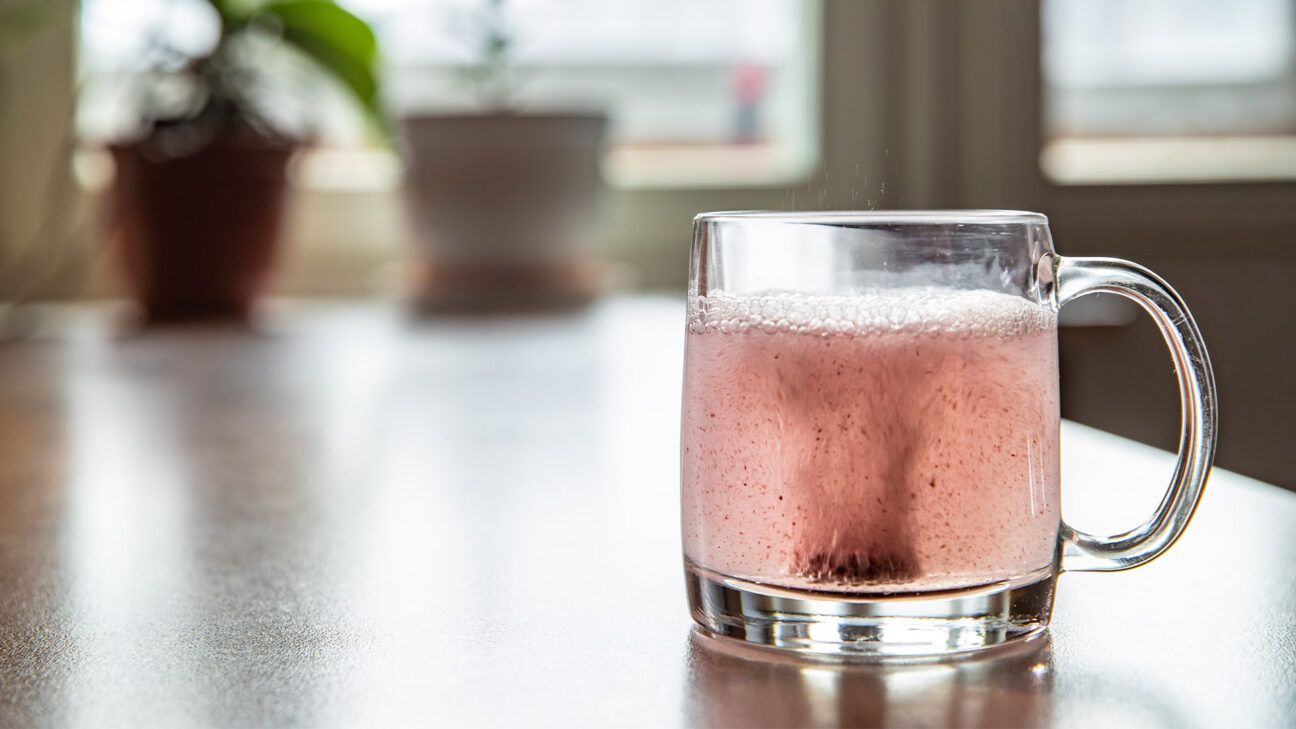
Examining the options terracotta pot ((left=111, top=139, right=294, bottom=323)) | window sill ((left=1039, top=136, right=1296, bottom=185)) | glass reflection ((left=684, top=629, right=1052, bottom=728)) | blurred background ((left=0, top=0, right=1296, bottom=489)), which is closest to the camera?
glass reflection ((left=684, top=629, right=1052, bottom=728))

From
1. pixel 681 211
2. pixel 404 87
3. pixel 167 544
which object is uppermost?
pixel 404 87

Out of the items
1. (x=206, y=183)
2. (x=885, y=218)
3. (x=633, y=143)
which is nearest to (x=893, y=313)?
(x=885, y=218)

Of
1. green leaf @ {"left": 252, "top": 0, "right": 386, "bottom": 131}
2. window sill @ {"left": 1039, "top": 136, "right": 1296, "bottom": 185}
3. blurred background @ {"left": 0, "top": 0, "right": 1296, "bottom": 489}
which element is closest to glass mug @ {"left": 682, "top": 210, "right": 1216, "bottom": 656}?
blurred background @ {"left": 0, "top": 0, "right": 1296, "bottom": 489}

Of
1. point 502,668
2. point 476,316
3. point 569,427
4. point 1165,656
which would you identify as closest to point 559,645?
point 502,668

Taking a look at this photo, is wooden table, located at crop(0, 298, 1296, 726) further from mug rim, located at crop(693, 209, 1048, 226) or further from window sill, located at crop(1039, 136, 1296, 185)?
window sill, located at crop(1039, 136, 1296, 185)

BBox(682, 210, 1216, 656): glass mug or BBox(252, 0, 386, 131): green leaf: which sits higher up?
BBox(252, 0, 386, 131): green leaf

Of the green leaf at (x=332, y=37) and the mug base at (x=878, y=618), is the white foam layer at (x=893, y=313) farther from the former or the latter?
the green leaf at (x=332, y=37)

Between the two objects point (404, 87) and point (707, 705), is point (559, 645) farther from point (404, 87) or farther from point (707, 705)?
point (404, 87)
